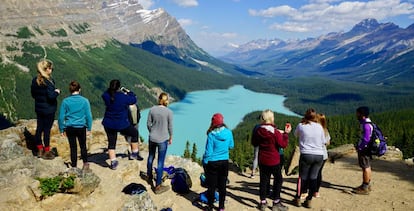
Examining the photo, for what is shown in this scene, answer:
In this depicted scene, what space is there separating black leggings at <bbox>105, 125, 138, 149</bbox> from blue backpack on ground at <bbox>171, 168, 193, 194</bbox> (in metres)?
2.50

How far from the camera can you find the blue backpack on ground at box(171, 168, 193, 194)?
47.4 ft

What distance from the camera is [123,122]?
13.9 m

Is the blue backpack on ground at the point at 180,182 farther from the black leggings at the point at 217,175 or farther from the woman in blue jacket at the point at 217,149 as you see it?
the woman in blue jacket at the point at 217,149

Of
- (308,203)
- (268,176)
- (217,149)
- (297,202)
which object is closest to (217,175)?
(217,149)

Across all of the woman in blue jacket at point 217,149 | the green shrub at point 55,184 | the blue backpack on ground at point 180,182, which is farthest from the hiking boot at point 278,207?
the green shrub at point 55,184

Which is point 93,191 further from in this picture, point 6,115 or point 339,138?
point 6,115

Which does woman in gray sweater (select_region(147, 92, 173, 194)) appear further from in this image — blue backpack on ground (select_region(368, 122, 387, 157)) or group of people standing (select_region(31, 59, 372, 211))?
blue backpack on ground (select_region(368, 122, 387, 157))

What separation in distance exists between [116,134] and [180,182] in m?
3.45

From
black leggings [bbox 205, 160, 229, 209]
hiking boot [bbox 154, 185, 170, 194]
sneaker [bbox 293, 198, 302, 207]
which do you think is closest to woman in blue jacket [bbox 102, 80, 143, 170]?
hiking boot [bbox 154, 185, 170, 194]

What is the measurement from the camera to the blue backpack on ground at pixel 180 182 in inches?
568

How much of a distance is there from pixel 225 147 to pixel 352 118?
118207 millimetres

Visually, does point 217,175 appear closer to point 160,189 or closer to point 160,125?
point 160,125

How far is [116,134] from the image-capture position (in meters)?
14.0

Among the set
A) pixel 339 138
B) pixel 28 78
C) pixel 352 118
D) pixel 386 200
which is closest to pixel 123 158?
pixel 386 200
